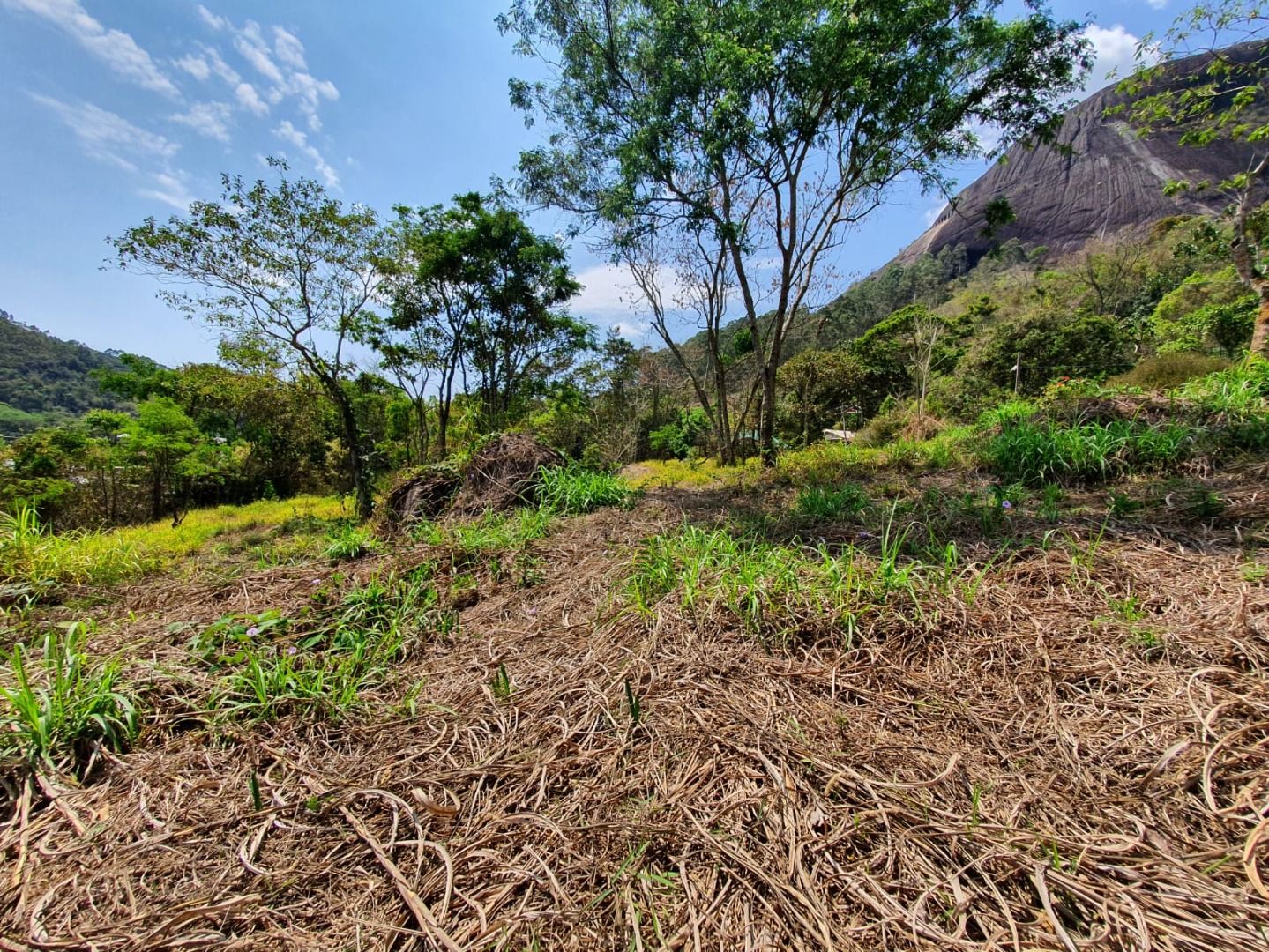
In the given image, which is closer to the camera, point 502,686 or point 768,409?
point 502,686

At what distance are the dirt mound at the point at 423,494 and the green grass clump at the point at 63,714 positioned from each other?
9.45 feet

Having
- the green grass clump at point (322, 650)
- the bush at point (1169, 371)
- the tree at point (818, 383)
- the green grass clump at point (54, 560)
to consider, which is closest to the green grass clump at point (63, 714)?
the green grass clump at point (322, 650)

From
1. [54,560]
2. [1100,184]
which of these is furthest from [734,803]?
[1100,184]

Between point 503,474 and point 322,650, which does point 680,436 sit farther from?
point 322,650

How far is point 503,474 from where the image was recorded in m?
4.47

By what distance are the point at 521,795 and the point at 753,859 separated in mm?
583

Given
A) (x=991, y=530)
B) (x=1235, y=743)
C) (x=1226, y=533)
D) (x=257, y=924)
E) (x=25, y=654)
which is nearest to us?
(x=257, y=924)

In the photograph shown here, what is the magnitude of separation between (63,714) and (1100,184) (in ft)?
237

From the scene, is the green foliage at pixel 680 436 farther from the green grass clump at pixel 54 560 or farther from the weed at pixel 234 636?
the weed at pixel 234 636

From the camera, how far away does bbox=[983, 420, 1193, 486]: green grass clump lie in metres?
3.09

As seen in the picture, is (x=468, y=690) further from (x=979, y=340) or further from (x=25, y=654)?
(x=979, y=340)

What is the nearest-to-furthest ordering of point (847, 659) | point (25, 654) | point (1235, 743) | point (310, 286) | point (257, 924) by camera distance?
1. point (257, 924)
2. point (1235, 743)
3. point (847, 659)
4. point (25, 654)
5. point (310, 286)

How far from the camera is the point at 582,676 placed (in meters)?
1.57

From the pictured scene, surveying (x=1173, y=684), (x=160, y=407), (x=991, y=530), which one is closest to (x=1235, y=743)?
(x=1173, y=684)
